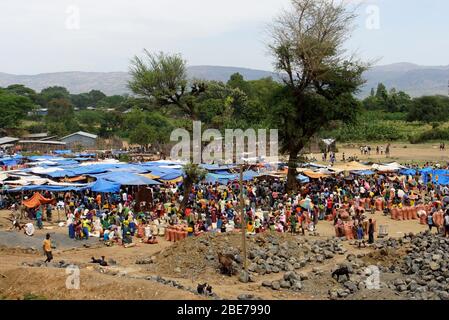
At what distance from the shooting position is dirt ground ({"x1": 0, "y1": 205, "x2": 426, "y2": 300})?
1188cm

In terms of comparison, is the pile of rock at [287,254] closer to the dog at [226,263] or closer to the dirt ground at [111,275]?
the dirt ground at [111,275]

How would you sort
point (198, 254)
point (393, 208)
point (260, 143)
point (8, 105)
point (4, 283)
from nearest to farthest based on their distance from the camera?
point (4, 283) < point (198, 254) < point (393, 208) < point (260, 143) < point (8, 105)

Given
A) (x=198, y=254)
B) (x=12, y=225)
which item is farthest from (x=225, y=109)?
(x=198, y=254)

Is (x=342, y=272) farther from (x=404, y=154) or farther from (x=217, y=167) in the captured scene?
(x=404, y=154)

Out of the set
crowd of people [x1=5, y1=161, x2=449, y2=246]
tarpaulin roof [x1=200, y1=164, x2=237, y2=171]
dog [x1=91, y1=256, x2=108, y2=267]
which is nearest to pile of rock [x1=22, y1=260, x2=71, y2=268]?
dog [x1=91, y1=256, x2=108, y2=267]

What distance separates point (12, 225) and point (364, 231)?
1434cm

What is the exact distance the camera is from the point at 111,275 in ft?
44.9

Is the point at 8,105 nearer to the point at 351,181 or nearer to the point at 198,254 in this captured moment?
the point at 351,181

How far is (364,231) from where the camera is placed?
2116 centimetres

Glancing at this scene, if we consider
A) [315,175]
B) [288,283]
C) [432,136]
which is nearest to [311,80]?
[315,175]

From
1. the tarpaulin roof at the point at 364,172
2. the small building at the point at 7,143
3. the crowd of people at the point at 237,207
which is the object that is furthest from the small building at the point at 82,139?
the tarpaulin roof at the point at 364,172

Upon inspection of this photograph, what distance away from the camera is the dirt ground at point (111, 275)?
11875mm

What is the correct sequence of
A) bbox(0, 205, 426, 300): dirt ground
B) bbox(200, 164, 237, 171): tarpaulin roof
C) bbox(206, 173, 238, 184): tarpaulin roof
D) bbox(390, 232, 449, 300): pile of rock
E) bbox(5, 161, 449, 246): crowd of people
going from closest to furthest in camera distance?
1. bbox(0, 205, 426, 300): dirt ground
2. bbox(390, 232, 449, 300): pile of rock
3. bbox(5, 161, 449, 246): crowd of people
4. bbox(206, 173, 238, 184): tarpaulin roof
5. bbox(200, 164, 237, 171): tarpaulin roof

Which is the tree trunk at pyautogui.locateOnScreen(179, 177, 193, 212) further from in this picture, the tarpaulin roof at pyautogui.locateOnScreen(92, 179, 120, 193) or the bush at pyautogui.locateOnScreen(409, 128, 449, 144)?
the bush at pyautogui.locateOnScreen(409, 128, 449, 144)
